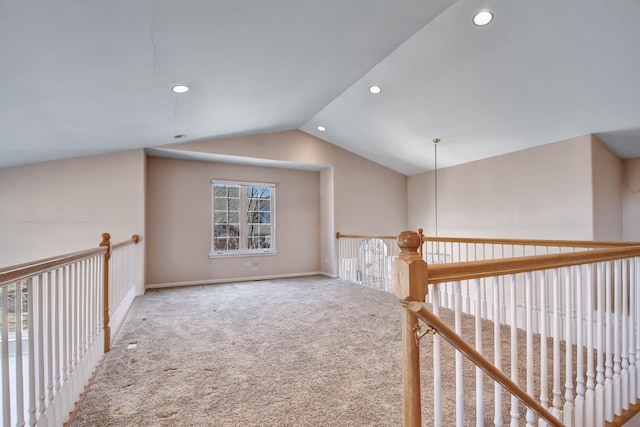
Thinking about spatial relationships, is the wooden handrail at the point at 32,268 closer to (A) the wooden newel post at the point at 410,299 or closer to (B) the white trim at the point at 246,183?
(A) the wooden newel post at the point at 410,299

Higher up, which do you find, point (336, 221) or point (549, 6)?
point (549, 6)

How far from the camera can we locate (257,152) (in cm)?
611

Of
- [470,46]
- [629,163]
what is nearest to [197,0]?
[470,46]

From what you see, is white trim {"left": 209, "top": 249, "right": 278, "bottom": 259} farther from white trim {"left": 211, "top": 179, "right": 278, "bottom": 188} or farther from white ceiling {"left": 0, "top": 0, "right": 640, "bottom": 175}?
white ceiling {"left": 0, "top": 0, "right": 640, "bottom": 175}

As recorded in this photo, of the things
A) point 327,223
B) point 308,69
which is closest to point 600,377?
point 308,69

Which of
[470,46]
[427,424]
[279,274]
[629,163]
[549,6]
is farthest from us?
[279,274]

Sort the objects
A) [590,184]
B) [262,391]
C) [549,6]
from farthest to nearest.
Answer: [590,184], [549,6], [262,391]

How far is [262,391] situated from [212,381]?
424mm

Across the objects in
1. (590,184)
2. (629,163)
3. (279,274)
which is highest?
(629,163)

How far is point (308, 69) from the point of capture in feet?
12.0

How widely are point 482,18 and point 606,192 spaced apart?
10.7ft

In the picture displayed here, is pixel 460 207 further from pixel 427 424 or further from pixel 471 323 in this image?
pixel 427 424

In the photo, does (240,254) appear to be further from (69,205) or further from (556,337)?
(556,337)

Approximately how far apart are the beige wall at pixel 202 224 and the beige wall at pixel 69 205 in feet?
1.96
